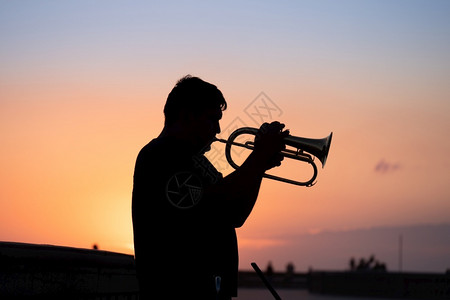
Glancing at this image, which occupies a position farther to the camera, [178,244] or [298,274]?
[298,274]

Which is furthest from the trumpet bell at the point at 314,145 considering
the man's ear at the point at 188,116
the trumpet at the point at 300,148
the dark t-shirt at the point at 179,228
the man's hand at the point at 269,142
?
the dark t-shirt at the point at 179,228

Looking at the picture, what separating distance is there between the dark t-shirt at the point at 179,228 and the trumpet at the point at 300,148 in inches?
41.5

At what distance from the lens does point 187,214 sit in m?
3.69

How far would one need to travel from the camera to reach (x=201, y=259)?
12.2ft

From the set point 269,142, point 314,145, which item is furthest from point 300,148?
point 269,142

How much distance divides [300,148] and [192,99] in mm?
1201

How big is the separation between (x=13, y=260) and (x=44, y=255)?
0.29 m

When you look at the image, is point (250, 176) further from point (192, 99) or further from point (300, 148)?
point (300, 148)

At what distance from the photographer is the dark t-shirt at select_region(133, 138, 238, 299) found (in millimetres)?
3688

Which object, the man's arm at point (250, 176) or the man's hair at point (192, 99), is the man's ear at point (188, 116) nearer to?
the man's hair at point (192, 99)

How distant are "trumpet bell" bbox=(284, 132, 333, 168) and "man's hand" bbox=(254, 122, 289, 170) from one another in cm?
77

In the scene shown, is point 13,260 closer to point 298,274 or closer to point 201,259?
point 201,259

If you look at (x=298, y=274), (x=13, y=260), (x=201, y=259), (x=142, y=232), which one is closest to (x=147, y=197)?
(x=142, y=232)

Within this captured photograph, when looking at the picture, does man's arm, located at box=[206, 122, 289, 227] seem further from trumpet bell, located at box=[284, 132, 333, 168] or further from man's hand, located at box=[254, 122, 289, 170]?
trumpet bell, located at box=[284, 132, 333, 168]
